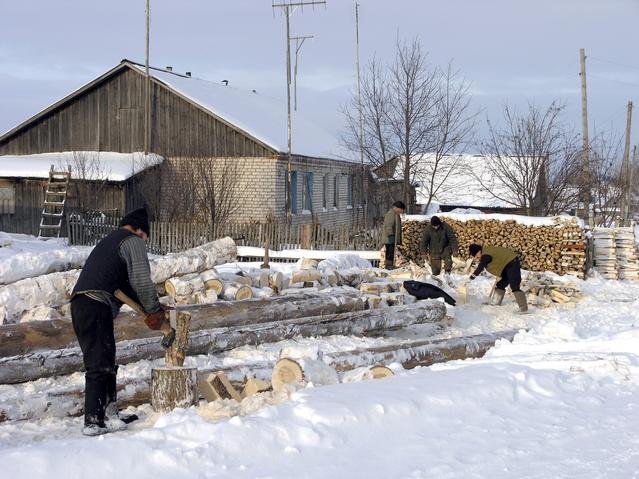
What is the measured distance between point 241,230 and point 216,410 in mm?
15564

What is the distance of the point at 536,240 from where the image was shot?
17953mm

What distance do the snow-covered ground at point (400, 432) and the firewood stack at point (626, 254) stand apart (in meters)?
11.2

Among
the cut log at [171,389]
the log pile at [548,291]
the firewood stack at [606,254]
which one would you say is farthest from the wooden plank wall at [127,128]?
the cut log at [171,389]

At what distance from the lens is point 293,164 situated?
28.2m

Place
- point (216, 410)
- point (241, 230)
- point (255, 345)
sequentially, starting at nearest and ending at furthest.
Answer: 1. point (216, 410)
2. point (255, 345)
3. point (241, 230)

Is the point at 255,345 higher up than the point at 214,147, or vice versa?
the point at 214,147

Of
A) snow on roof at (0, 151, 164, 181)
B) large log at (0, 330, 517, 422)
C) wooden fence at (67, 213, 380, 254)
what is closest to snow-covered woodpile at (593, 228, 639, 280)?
wooden fence at (67, 213, 380, 254)

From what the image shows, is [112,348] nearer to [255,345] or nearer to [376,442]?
[376,442]

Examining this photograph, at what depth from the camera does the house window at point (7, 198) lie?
27484mm

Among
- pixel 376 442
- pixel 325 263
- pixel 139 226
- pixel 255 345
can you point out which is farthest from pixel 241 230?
pixel 376 442

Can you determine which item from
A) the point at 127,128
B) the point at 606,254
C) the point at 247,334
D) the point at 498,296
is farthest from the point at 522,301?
the point at 127,128

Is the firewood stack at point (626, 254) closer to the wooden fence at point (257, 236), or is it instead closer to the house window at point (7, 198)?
the wooden fence at point (257, 236)

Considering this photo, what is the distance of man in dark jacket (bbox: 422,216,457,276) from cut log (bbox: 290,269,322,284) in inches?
156

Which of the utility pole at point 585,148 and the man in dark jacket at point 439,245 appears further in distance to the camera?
the utility pole at point 585,148
